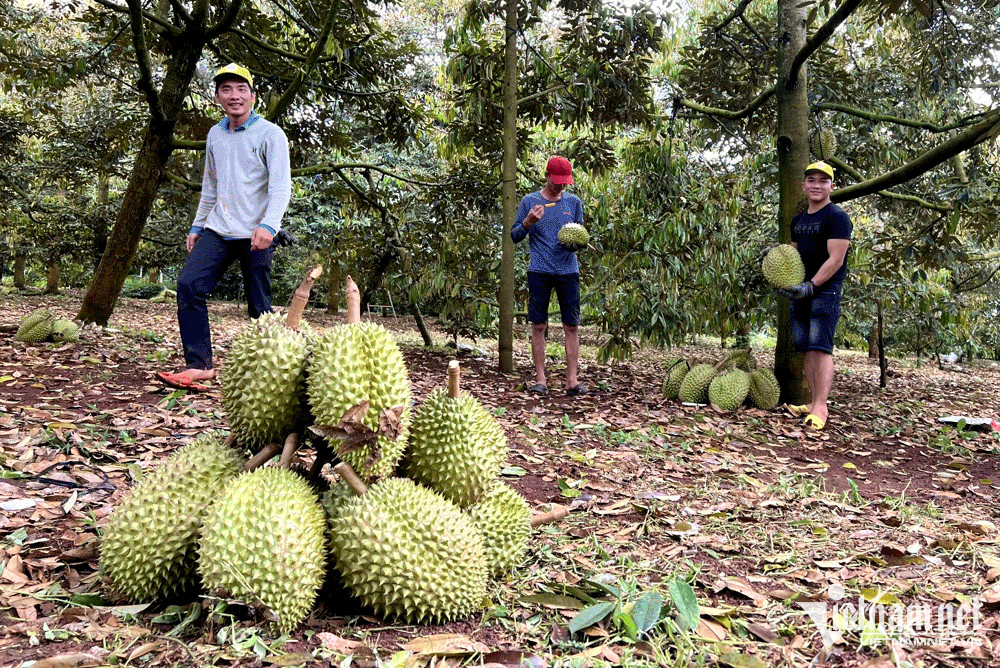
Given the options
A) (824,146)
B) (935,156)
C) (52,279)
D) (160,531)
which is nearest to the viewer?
(160,531)

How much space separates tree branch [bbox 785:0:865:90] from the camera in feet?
15.3

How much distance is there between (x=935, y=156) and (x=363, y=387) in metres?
4.63

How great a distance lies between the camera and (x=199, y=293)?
4059mm

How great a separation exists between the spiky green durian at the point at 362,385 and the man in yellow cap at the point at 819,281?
410 centimetres

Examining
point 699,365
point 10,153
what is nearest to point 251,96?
point 699,365

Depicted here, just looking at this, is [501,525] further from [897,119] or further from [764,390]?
[897,119]

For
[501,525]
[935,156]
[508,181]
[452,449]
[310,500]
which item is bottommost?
[501,525]

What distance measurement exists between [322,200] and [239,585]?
11383mm

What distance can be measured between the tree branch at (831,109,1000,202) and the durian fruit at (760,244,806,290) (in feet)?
2.73

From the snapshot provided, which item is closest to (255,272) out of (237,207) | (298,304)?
(237,207)

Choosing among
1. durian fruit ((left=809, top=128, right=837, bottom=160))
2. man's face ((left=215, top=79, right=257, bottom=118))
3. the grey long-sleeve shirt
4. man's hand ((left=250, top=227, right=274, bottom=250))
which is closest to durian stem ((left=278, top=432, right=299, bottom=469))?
man's hand ((left=250, top=227, right=274, bottom=250))

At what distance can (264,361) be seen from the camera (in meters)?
1.79

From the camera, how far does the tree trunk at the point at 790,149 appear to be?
5.76m

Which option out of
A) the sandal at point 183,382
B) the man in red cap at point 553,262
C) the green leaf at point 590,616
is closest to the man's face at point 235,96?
the sandal at point 183,382
